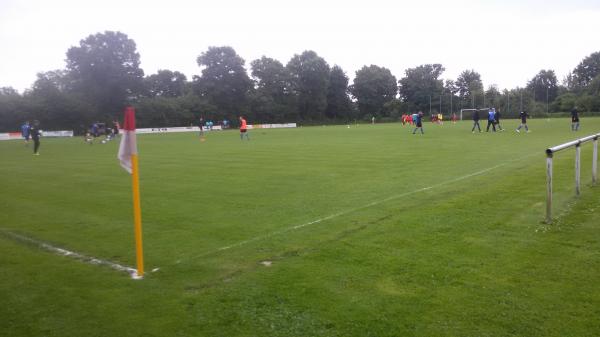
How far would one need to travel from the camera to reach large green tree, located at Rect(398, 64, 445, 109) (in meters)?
109

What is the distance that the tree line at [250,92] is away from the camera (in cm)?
6819

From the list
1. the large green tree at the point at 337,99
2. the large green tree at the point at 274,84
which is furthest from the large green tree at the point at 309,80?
the large green tree at the point at 337,99

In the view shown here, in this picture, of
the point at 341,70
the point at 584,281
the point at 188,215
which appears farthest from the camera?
the point at 341,70

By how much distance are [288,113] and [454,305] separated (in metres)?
94.2

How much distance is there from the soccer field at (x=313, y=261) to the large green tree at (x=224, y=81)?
7896 cm

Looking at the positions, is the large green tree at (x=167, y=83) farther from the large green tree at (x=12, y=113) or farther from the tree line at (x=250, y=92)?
the large green tree at (x=12, y=113)

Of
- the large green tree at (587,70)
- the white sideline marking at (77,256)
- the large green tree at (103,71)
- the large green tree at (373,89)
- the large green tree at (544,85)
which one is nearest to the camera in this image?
the white sideline marking at (77,256)

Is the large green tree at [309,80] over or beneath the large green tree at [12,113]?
over

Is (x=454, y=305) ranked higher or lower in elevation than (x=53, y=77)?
lower

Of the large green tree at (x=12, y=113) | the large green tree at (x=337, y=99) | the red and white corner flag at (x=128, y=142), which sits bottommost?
the red and white corner flag at (x=128, y=142)

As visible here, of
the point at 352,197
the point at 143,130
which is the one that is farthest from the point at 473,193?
the point at 143,130

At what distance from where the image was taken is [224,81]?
9050 cm

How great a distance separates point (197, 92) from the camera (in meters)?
90.6

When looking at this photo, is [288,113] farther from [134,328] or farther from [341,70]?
[134,328]
